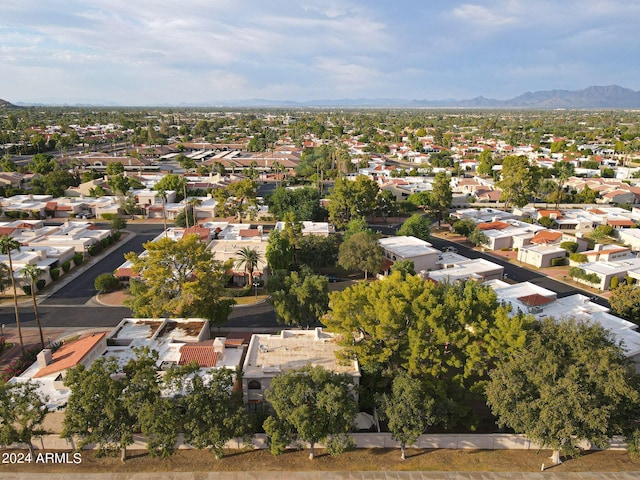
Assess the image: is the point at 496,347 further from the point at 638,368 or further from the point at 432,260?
the point at 432,260

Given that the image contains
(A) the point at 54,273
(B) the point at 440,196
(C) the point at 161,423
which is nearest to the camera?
(C) the point at 161,423

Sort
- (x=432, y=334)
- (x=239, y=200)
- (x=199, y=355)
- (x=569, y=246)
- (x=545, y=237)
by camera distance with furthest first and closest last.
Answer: (x=239, y=200) → (x=545, y=237) → (x=569, y=246) → (x=199, y=355) → (x=432, y=334)

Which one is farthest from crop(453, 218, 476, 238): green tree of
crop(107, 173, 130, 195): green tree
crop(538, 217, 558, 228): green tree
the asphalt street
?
crop(107, 173, 130, 195): green tree

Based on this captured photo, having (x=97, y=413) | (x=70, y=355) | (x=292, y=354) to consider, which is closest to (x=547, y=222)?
(x=292, y=354)

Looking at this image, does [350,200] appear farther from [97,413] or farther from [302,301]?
[97,413]

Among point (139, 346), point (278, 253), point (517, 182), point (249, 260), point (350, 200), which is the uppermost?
point (517, 182)

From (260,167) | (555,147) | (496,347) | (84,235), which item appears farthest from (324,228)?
(555,147)

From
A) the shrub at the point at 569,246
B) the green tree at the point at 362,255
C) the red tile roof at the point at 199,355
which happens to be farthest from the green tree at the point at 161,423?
the shrub at the point at 569,246

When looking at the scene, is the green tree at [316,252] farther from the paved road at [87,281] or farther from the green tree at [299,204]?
the paved road at [87,281]
